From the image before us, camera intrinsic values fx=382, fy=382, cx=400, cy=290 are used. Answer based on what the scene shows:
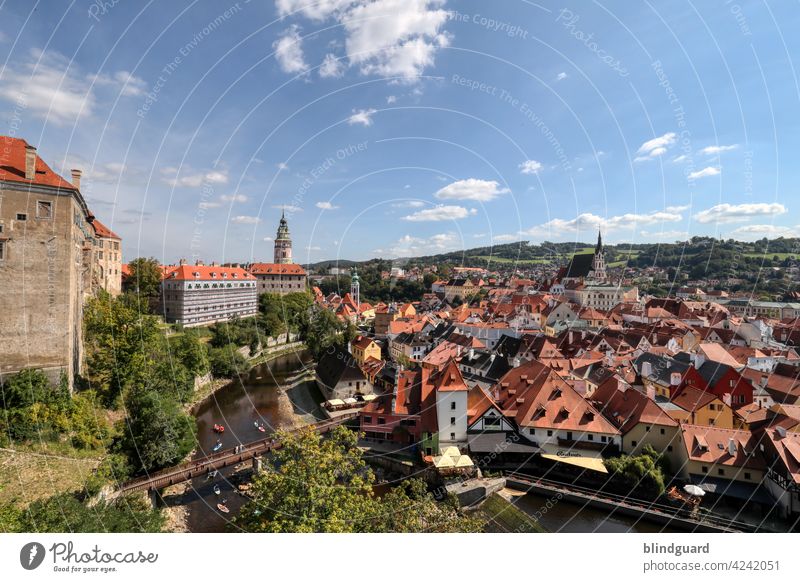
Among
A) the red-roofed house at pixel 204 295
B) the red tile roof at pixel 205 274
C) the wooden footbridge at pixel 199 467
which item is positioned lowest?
the wooden footbridge at pixel 199 467

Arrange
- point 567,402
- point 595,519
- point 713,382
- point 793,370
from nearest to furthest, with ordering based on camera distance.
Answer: point 595,519
point 567,402
point 713,382
point 793,370

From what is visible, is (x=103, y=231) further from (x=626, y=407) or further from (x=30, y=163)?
(x=626, y=407)

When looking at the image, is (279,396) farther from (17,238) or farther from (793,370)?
(793,370)

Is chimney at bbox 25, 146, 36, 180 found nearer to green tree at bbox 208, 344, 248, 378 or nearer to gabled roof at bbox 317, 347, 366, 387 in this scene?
gabled roof at bbox 317, 347, 366, 387

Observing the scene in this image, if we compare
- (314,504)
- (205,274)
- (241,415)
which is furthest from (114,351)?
(205,274)

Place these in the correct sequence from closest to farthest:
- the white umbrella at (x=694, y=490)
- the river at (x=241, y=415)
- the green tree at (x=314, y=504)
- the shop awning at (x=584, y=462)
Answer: the green tree at (x=314, y=504) → the white umbrella at (x=694, y=490) → the river at (x=241, y=415) → the shop awning at (x=584, y=462)

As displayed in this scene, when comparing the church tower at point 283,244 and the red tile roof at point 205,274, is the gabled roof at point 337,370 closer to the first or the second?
the red tile roof at point 205,274

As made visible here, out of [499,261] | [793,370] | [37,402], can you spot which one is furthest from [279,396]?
[499,261]

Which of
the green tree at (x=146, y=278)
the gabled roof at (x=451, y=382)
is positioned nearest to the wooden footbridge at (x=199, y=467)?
the gabled roof at (x=451, y=382)
